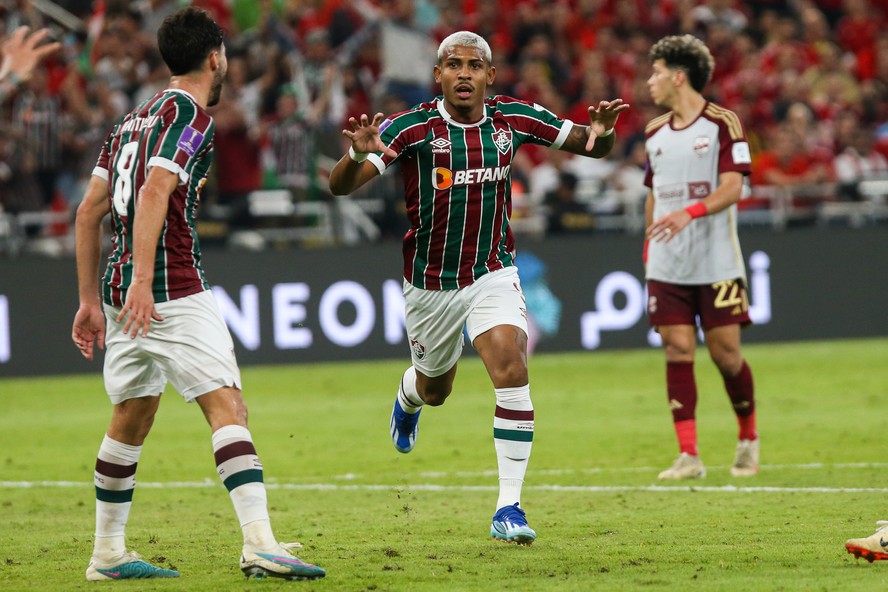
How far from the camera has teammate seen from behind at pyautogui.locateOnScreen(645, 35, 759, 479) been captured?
8844 millimetres

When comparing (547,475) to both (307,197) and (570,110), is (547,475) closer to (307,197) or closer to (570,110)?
(307,197)

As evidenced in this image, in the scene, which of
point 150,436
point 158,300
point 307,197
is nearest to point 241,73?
point 307,197

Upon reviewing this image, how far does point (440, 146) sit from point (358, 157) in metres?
0.58

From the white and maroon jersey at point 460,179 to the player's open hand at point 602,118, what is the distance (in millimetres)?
141

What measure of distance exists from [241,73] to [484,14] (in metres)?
4.70

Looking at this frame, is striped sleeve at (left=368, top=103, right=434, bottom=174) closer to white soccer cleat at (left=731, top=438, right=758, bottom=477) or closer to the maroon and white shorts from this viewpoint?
the maroon and white shorts

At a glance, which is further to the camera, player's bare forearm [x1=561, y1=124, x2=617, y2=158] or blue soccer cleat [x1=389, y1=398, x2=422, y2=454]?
blue soccer cleat [x1=389, y1=398, x2=422, y2=454]

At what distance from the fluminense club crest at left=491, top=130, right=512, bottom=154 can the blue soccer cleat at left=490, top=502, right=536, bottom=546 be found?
69.5 inches

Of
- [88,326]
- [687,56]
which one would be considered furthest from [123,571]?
[687,56]

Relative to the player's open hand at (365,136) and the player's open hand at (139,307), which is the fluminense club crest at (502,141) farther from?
the player's open hand at (139,307)

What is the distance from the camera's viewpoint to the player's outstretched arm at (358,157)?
21.0ft

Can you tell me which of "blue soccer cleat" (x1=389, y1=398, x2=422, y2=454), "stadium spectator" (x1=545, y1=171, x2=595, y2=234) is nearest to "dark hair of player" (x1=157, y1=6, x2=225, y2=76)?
"blue soccer cleat" (x1=389, y1=398, x2=422, y2=454)

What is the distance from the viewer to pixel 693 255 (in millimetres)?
8945

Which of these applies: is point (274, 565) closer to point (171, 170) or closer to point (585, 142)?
point (171, 170)
